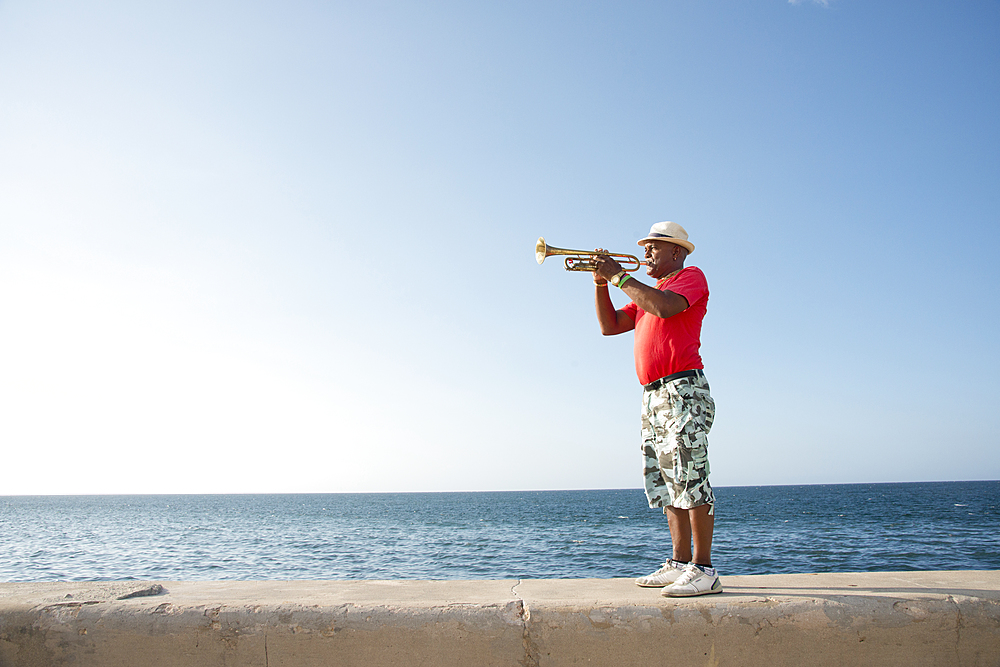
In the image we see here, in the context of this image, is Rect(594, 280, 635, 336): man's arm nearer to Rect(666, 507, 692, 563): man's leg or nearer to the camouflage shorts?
the camouflage shorts

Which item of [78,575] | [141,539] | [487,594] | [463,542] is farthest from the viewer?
[141,539]

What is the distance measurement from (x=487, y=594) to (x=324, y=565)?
25.7 meters

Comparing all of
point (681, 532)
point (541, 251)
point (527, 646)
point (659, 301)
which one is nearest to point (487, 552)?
point (541, 251)

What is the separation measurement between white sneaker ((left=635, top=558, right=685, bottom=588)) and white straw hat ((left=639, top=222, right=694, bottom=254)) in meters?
1.63

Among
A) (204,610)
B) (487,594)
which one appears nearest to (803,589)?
(487,594)

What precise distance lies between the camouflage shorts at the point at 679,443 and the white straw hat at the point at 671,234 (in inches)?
31.3

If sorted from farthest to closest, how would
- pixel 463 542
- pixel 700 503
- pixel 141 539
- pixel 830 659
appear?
pixel 141 539
pixel 463 542
pixel 700 503
pixel 830 659

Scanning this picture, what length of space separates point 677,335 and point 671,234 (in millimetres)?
631

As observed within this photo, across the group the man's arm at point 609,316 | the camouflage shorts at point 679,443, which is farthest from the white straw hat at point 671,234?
the camouflage shorts at point 679,443

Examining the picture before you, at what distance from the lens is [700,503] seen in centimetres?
294

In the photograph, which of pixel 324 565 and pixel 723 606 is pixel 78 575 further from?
pixel 723 606

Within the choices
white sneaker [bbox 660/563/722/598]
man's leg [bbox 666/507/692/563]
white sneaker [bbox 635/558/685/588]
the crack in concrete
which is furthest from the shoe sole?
the crack in concrete

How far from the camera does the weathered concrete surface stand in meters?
2.29

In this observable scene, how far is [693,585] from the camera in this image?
2.66 metres
